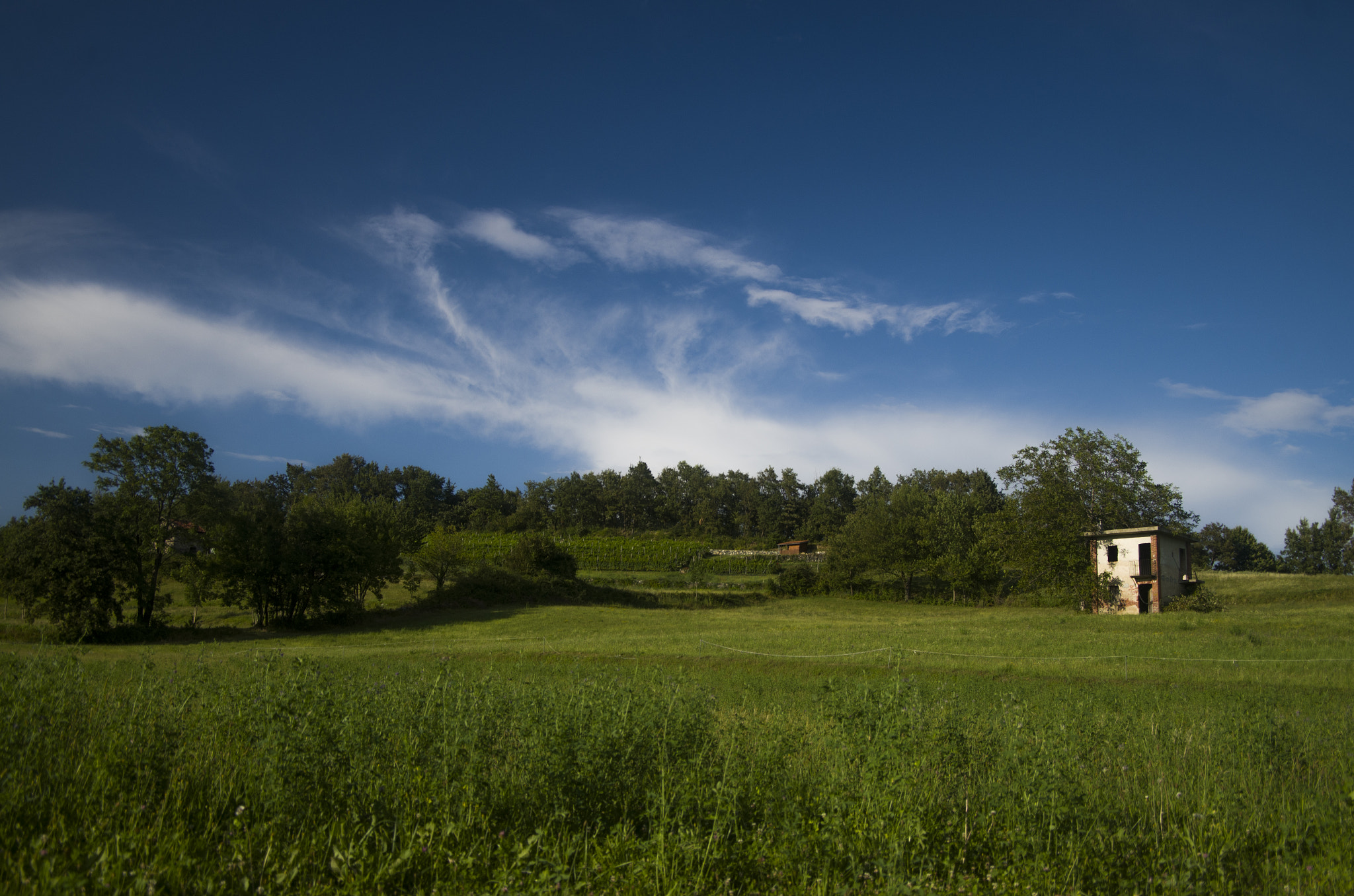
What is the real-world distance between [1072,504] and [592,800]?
5033 centimetres

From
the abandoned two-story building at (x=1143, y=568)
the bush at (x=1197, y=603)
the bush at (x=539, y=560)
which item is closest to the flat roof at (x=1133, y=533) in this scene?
the abandoned two-story building at (x=1143, y=568)

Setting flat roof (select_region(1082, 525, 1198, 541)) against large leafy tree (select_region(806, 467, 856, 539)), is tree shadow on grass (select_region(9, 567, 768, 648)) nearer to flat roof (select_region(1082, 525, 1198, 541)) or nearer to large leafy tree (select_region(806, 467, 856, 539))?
flat roof (select_region(1082, 525, 1198, 541))

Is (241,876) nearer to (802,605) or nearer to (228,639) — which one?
(228,639)

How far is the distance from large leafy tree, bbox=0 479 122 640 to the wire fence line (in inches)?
1123

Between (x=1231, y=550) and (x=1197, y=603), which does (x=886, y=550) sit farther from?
(x=1231, y=550)

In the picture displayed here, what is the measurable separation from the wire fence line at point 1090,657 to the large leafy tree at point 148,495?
2886 centimetres

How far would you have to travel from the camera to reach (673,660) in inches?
848

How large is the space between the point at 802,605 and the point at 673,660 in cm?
3451

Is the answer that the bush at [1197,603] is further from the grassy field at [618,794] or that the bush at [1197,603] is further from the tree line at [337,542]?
the grassy field at [618,794]

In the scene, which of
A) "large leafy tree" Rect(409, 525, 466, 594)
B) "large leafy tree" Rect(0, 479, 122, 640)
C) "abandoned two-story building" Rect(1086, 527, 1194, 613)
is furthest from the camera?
"large leafy tree" Rect(409, 525, 466, 594)

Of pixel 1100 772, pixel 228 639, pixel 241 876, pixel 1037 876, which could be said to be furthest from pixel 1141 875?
pixel 228 639

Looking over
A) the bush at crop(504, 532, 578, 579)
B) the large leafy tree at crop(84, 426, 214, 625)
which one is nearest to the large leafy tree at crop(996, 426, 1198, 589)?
the bush at crop(504, 532, 578, 579)

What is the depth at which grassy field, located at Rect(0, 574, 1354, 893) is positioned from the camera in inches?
156

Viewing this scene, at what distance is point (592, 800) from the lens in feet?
16.8
